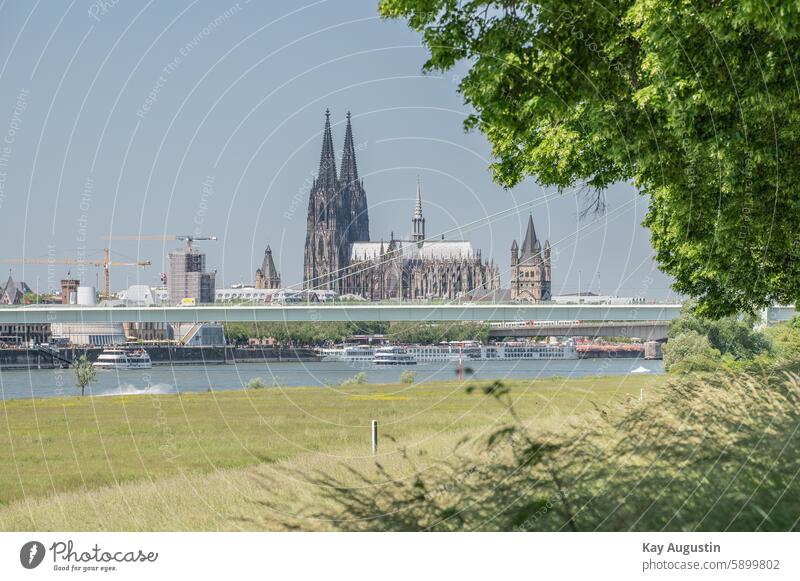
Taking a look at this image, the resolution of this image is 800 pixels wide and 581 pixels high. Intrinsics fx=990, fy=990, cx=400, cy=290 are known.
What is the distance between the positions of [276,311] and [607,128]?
1668 inches

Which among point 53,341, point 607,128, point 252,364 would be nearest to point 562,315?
point 252,364

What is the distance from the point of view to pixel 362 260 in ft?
370

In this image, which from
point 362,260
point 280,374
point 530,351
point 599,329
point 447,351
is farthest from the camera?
point 362,260

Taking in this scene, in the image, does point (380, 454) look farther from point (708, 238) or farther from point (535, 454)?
point (708, 238)

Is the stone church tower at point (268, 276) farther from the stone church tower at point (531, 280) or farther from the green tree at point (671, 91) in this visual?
the green tree at point (671, 91)

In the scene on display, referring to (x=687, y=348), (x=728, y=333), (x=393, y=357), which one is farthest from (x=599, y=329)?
(x=687, y=348)

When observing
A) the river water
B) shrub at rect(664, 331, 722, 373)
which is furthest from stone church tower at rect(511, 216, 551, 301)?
shrub at rect(664, 331, 722, 373)

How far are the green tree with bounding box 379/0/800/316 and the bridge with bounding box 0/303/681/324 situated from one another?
1406 inches

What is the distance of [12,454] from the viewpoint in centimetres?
1816

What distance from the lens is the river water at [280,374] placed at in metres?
50.3

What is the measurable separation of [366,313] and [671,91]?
43.1 metres

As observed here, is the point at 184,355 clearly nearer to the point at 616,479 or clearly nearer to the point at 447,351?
the point at 447,351

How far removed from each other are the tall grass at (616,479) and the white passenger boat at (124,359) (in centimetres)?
5416

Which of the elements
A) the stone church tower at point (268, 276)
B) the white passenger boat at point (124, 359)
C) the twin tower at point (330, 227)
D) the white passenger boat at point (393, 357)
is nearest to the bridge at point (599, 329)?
the white passenger boat at point (393, 357)
